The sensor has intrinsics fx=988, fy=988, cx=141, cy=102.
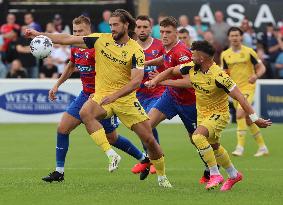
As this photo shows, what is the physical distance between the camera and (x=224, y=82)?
12531 millimetres

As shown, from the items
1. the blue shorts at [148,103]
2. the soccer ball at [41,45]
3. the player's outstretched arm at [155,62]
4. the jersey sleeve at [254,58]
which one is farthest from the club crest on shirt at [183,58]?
the jersey sleeve at [254,58]

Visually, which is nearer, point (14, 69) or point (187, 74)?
point (187, 74)

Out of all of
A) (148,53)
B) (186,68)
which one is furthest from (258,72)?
(186,68)

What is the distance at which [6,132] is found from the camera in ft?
76.2

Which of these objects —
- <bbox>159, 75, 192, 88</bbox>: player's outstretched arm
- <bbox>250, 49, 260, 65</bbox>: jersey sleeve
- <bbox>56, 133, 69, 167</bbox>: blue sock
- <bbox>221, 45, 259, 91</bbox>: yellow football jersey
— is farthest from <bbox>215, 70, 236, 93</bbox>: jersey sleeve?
<bbox>221, 45, 259, 91</bbox>: yellow football jersey

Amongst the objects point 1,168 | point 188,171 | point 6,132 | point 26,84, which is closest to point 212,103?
point 188,171

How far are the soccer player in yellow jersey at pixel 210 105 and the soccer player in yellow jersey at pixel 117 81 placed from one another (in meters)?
0.43

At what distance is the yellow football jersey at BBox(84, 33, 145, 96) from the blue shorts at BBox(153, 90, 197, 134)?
1.51 metres

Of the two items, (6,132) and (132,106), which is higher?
(132,106)

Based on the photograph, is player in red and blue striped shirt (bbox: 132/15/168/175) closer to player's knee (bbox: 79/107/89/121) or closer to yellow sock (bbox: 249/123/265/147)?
player's knee (bbox: 79/107/89/121)

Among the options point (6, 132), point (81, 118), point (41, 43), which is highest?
point (41, 43)

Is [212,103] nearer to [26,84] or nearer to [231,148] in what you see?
[231,148]

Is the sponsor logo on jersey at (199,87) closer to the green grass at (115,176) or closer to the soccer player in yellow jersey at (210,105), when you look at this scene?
the soccer player in yellow jersey at (210,105)

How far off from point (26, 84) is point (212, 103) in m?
13.6
